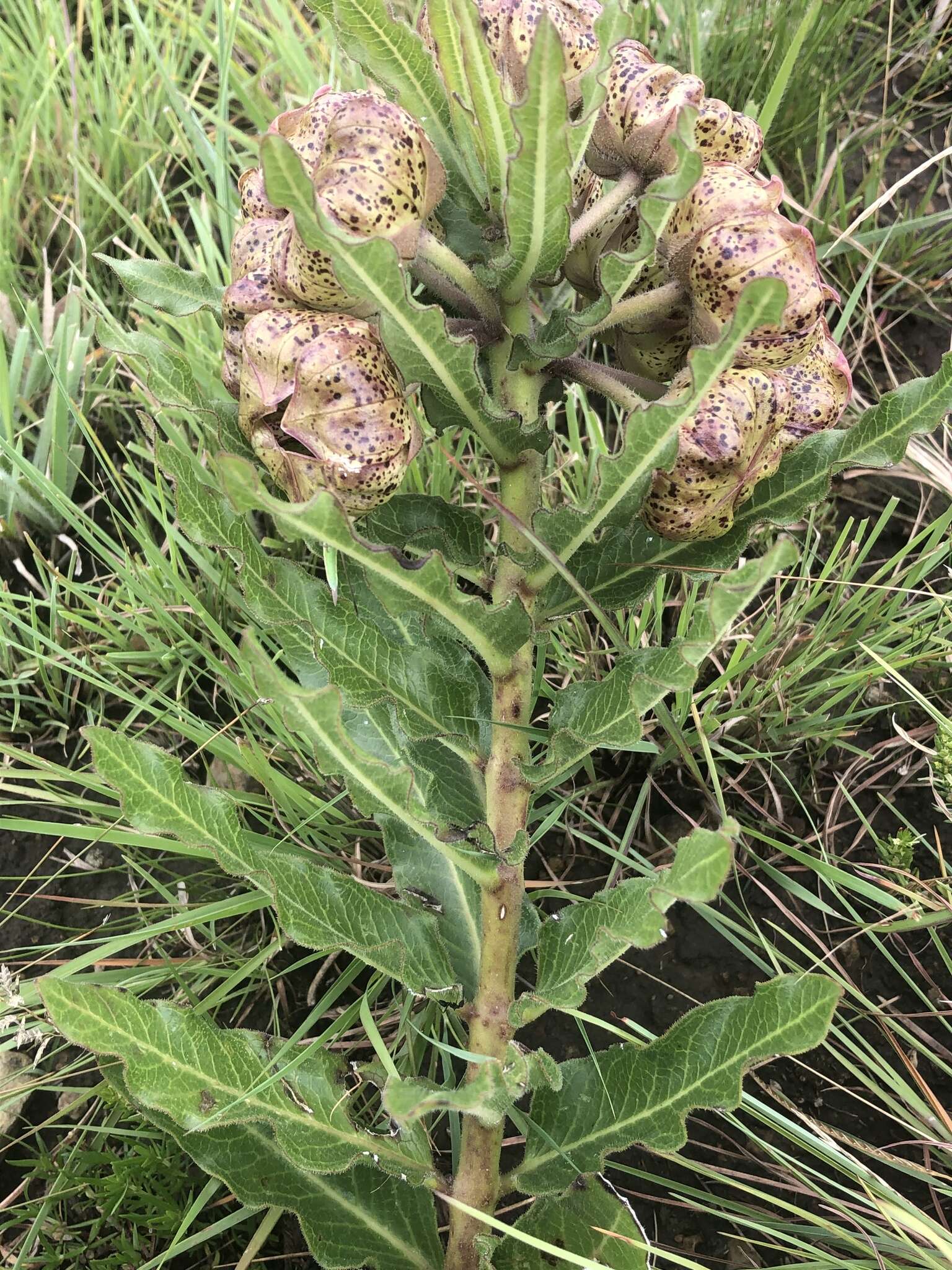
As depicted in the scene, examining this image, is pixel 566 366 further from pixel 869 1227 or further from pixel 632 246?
pixel 869 1227

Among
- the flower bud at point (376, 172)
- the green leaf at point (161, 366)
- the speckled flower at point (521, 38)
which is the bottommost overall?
the green leaf at point (161, 366)

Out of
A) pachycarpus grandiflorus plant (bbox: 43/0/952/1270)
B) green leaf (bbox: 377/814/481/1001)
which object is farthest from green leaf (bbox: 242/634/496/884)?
green leaf (bbox: 377/814/481/1001)

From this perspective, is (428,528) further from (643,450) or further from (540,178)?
(540,178)

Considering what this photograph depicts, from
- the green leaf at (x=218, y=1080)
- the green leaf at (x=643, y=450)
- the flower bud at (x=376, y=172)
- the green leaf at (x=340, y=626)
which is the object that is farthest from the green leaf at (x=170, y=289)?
the green leaf at (x=218, y=1080)

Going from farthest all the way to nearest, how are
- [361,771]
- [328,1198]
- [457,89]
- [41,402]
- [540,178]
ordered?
[41,402], [328,1198], [361,771], [457,89], [540,178]

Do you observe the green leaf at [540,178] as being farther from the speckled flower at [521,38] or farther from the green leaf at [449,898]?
the green leaf at [449,898]

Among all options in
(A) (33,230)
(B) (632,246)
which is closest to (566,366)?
(B) (632,246)

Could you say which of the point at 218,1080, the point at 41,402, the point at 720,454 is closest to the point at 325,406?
the point at 720,454
